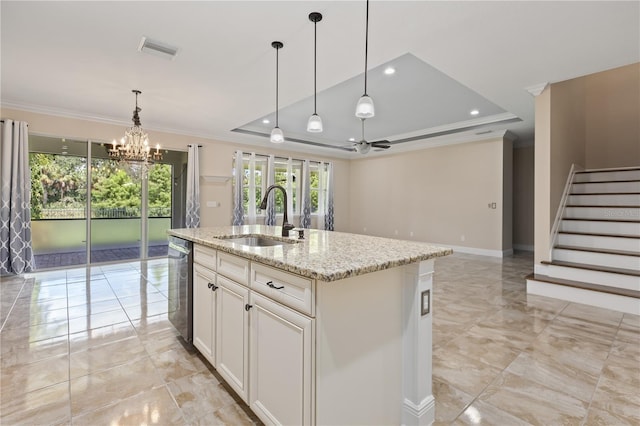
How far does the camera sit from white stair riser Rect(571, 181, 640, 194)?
4.79m

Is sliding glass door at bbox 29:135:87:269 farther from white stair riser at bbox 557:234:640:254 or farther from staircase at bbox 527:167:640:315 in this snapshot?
white stair riser at bbox 557:234:640:254

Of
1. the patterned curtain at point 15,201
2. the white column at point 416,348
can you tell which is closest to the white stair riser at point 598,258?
the white column at point 416,348

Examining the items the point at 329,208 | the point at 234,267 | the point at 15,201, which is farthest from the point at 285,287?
the point at 329,208

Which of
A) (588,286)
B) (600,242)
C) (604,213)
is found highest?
(604,213)

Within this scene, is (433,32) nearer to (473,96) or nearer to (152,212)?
(473,96)

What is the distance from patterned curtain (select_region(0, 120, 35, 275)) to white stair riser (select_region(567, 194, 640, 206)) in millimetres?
8598

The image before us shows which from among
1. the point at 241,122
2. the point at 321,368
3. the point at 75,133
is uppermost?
the point at 241,122

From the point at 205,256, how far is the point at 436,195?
6.69 m

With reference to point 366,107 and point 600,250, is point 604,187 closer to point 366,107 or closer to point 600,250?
point 600,250

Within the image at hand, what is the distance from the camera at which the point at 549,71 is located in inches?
136

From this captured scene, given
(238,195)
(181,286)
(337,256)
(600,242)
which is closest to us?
(337,256)

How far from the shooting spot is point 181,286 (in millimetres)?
2453

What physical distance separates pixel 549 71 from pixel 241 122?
4745mm

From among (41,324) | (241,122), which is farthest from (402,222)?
(41,324)
